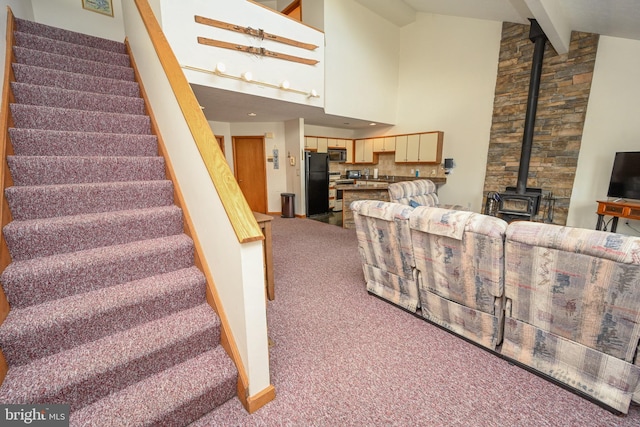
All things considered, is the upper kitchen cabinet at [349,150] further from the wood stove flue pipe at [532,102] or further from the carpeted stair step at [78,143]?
the carpeted stair step at [78,143]

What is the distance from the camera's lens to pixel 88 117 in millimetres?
2029

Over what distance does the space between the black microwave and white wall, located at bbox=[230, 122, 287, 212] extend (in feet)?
4.29

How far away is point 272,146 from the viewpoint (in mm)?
6301

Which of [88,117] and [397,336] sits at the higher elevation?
[88,117]

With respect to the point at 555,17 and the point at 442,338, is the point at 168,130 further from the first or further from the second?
the point at 555,17

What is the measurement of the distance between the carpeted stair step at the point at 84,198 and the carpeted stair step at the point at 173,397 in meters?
1.12

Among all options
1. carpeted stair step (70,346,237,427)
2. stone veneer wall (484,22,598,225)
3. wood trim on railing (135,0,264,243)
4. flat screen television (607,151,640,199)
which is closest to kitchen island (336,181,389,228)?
stone veneer wall (484,22,598,225)

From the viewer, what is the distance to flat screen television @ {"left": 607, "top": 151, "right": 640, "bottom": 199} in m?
3.36

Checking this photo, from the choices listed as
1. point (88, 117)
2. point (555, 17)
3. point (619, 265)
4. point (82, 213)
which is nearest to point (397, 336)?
point (619, 265)

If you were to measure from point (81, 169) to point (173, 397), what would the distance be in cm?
159

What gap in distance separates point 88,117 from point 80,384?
1.91m

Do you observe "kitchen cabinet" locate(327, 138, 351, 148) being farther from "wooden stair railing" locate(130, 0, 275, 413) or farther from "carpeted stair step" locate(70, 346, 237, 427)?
"carpeted stair step" locate(70, 346, 237, 427)

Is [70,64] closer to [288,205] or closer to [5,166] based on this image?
[5,166]

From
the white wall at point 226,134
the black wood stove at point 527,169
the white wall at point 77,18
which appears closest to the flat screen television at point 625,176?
the black wood stove at point 527,169
